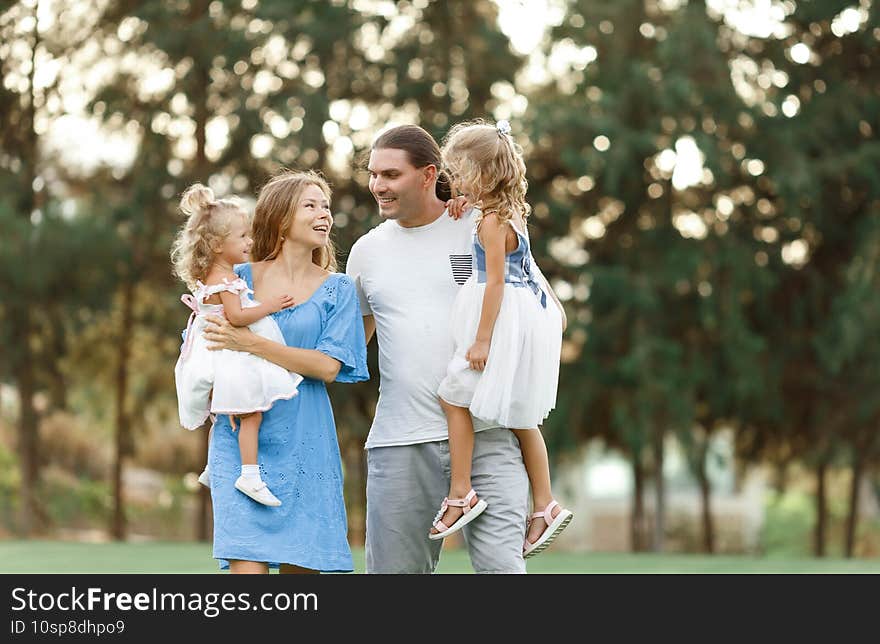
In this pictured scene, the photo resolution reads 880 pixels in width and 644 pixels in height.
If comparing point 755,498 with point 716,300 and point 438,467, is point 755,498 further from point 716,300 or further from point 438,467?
point 438,467

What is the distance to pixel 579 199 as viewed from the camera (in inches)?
783

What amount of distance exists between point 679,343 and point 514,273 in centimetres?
1498

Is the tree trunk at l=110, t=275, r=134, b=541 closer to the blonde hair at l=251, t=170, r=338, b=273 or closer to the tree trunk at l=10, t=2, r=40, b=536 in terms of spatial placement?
the tree trunk at l=10, t=2, r=40, b=536

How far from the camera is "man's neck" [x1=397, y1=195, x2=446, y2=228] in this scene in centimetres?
475

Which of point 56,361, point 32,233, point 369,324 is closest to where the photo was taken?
point 369,324

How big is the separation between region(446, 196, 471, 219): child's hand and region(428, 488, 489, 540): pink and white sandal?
3.11 ft

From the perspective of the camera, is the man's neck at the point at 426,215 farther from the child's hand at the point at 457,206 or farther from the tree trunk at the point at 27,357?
the tree trunk at the point at 27,357

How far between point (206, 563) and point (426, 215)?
7735 millimetres

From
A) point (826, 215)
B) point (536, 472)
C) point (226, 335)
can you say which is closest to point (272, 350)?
point (226, 335)

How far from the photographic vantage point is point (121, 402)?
68.0 feet

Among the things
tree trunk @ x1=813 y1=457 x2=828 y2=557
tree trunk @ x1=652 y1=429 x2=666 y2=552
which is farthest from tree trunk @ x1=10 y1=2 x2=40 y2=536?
tree trunk @ x1=813 y1=457 x2=828 y2=557

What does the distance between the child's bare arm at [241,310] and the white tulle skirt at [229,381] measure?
0.04 metres

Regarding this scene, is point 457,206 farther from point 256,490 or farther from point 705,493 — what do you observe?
point 705,493
